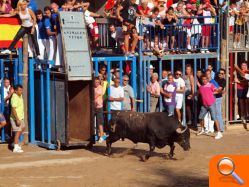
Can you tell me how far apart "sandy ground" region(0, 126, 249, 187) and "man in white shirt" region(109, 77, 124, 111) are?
0.96 meters

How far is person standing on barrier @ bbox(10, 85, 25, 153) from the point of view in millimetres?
17234

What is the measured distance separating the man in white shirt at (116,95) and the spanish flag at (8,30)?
8.51 ft

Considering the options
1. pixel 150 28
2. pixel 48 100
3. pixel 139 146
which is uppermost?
pixel 150 28

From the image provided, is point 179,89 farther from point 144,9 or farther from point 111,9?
point 111,9

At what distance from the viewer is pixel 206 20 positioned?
21.2 metres

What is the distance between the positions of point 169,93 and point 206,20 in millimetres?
2780

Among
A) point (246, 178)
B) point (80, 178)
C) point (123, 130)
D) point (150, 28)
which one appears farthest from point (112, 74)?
point (246, 178)

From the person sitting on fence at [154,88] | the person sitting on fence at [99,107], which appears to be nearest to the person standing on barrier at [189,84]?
the person sitting on fence at [154,88]

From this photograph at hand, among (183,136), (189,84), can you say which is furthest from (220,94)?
(183,136)

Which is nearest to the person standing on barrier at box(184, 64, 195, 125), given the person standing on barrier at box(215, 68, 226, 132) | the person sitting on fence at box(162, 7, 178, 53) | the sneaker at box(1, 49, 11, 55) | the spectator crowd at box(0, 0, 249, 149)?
the spectator crowd at box(0, 0, 249, 149)

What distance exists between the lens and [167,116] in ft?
54.2

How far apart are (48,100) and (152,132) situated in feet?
9.60

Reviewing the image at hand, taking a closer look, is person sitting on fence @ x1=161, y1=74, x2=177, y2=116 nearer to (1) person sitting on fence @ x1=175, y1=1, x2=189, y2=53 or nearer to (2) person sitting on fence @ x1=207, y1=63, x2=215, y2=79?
(2) person sitting on fence @ x1=207, y1=63, x2=215, y2=79

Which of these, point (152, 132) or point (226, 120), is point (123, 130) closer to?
point (152, 132)
